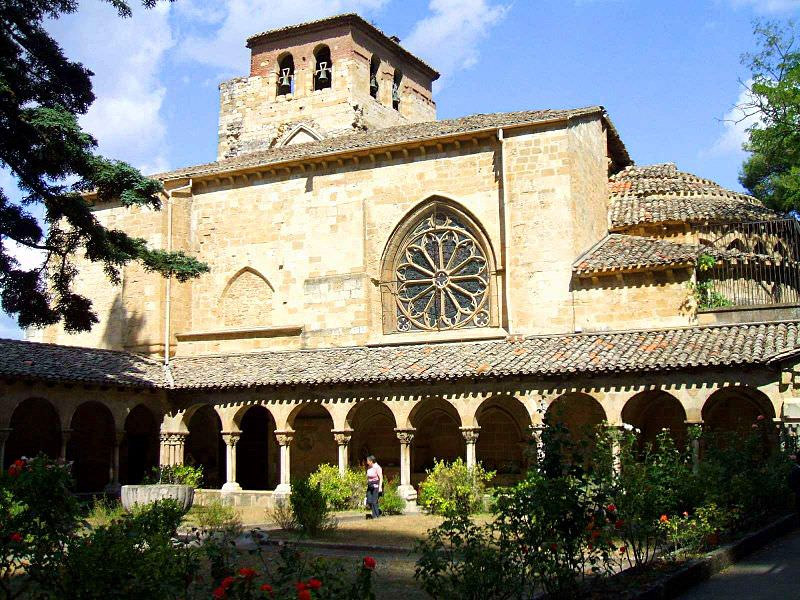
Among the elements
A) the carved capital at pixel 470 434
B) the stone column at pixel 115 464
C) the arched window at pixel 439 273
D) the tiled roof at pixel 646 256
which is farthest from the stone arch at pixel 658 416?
the stone column at pixel 115 464

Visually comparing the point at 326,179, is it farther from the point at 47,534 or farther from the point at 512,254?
the point at 47,534

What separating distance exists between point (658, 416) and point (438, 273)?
265 inches

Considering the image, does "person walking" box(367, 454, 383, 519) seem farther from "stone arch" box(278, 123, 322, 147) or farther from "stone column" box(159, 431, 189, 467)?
"stone arch" box(278, 123, 322, 147)

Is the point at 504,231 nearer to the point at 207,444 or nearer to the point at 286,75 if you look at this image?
the point at 207,444

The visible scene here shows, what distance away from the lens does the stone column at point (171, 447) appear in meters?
23.7

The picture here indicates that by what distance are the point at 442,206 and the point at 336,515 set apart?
Answer: 29.5 ft

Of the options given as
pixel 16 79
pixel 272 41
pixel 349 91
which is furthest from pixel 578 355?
pixel 272 41

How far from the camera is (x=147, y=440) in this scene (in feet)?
87.3

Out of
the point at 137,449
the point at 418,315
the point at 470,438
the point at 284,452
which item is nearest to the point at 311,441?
the point at 284,452

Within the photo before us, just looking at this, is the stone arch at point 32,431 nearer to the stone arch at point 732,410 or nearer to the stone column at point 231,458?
the stone column at point 231,458

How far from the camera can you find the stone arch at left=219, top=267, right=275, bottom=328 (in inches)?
1024

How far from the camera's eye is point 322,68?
1389 inches

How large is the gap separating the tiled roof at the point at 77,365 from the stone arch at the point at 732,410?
13.5 metres

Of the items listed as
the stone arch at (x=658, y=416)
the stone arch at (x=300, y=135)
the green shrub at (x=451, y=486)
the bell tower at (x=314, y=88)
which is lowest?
the green shrub at (x=451, y=486)
